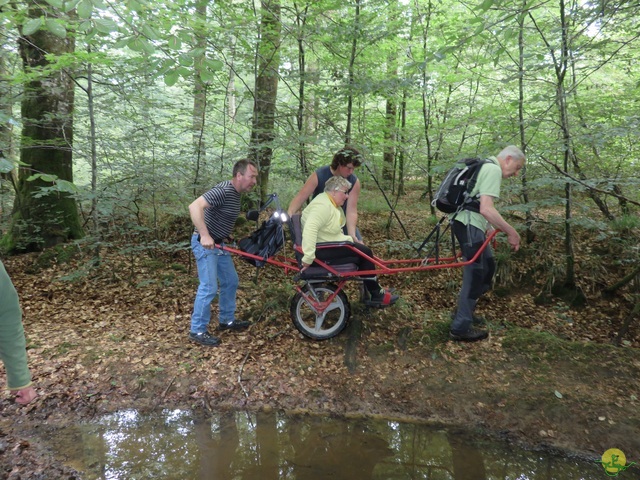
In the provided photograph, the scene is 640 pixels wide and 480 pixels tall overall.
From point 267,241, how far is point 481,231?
2.45 metres

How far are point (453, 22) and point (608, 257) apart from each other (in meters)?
4.91

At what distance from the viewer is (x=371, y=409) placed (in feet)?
11.9

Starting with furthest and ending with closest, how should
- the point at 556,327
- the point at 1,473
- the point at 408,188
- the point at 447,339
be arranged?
the point at 408,188 → the point at 556,327 → the point at 447,339 → the point at 1,473

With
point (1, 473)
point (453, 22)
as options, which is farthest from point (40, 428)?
point (453, 22)

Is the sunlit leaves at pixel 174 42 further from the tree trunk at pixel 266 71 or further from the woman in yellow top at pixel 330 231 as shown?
the tree trunk at pixel 266 71

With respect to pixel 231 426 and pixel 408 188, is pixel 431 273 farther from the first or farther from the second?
pixel 408 188

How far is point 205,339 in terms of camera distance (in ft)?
14.7

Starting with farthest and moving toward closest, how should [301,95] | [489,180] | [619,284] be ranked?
[301,95]
[619,284]
[489,180]

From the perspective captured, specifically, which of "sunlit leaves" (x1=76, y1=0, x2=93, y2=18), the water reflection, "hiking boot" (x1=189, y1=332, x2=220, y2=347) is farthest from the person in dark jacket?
"sunlit leaves" (x1=76, y1=0, x2=93, y2=18)

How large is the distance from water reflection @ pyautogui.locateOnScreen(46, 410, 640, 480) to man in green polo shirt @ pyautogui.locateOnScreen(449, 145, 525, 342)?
1397 millimetres

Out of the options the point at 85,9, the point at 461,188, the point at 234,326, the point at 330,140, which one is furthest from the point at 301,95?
the point at 85,9


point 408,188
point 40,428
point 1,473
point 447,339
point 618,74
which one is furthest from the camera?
point 408,188

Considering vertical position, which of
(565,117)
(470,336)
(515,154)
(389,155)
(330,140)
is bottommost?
(470,336)

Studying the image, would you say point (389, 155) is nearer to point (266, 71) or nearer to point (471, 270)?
point (266, 71)
